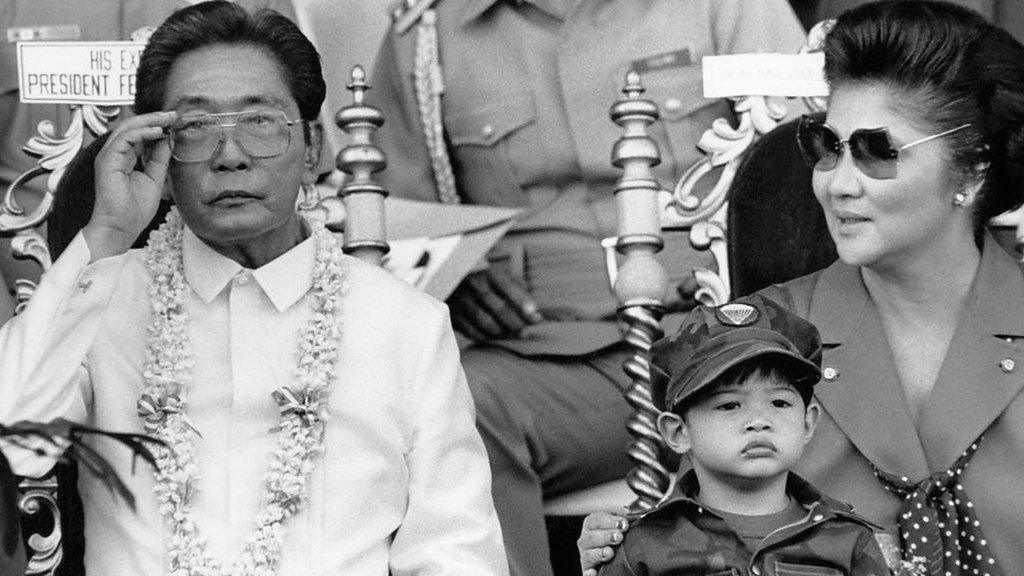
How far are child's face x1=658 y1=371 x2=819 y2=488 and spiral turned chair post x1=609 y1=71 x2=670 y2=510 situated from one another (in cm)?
56

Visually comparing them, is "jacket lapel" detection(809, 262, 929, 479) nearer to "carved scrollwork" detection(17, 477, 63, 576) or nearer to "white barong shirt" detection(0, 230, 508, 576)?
"white barong shirt" detection(0, 230, 508, 576)

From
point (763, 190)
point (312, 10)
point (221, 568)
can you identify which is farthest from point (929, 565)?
point (312, 10)

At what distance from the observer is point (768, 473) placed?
9.70 ft

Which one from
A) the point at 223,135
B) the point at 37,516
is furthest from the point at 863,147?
the point at 37,516

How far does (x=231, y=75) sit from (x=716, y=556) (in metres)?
1.05

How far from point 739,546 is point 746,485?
88 mm

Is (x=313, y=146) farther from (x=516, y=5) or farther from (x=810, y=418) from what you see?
(x=516, y=5)

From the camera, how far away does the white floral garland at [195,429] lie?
10.1 ft

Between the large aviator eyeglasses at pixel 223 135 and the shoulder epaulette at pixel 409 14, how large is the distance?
4.53ft

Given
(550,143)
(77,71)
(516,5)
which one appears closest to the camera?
(77,71)

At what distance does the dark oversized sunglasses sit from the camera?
11.0 ft

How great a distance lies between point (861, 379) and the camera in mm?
3391

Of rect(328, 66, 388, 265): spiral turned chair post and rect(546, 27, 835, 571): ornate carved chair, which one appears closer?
rect(546, 27, 835, 571): ornate carved chair

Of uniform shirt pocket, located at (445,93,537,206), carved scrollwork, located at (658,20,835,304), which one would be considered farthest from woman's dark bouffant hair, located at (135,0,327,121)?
uniform shirt pocket, located at (445,93,537,206)
